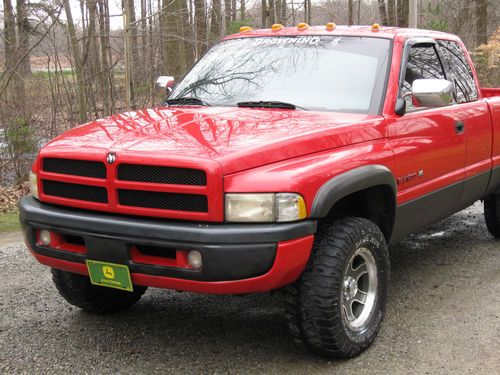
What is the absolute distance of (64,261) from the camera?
3.38 meters

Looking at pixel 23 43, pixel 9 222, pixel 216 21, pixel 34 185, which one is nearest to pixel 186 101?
pixel 34 185

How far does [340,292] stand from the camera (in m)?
3.28

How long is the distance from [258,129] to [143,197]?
74cm

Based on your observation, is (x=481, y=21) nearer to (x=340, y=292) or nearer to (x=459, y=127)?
(x=459, y=127)

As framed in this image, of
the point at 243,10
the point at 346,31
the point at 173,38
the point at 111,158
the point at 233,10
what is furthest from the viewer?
the point at 243,10

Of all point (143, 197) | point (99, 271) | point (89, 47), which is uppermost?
point (89, 47)

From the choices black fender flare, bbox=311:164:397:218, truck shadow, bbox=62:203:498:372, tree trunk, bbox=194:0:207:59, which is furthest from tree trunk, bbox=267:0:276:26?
black fender flare, bbox=311:164:397:218

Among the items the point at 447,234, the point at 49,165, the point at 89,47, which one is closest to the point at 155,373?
the point at 49,165

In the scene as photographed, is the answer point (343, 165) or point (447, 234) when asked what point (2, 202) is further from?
point (343, 165)

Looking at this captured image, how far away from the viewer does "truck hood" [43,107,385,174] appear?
3.09 metres

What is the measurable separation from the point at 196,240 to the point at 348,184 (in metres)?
0.91

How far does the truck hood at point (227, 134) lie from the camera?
309cm

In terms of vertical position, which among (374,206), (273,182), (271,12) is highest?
(271,12)

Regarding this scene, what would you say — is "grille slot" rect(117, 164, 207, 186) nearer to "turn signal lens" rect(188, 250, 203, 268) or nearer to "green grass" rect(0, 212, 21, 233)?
"turn signal lens" rect(188, 250, 203, 268)
